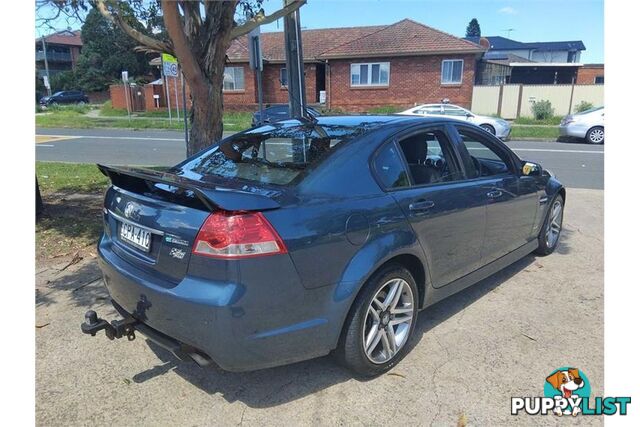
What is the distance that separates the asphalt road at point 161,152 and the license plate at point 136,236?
9130mm

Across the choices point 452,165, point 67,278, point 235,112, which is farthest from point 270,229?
point 235,112

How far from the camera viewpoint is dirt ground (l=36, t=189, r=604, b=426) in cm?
266

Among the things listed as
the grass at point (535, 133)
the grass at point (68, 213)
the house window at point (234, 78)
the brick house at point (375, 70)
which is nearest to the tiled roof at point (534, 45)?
the brick house at point (375, 70)

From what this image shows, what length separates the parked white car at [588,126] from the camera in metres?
16.7

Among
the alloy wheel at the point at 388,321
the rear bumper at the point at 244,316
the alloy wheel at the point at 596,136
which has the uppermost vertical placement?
the alloy wheel at the point at 596,136

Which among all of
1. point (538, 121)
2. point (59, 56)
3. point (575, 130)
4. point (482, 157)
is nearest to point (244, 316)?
point (482, 157)

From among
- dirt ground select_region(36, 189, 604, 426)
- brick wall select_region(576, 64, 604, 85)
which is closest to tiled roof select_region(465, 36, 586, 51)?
brick wall select_region(576, 64, 604, 85)

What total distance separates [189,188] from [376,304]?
1339mm

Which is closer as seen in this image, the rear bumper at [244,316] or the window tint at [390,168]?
the rear bumper at [244,316]

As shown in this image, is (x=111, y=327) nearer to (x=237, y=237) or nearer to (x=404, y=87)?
(x=237, y=237)

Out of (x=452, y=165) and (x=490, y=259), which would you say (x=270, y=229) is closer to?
(x=452, y=165)

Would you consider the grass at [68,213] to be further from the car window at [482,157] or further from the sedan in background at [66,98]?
the sedan in background at [66,98]

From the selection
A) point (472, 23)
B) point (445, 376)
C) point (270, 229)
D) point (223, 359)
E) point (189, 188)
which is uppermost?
point (472, 23)

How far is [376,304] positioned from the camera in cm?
294
